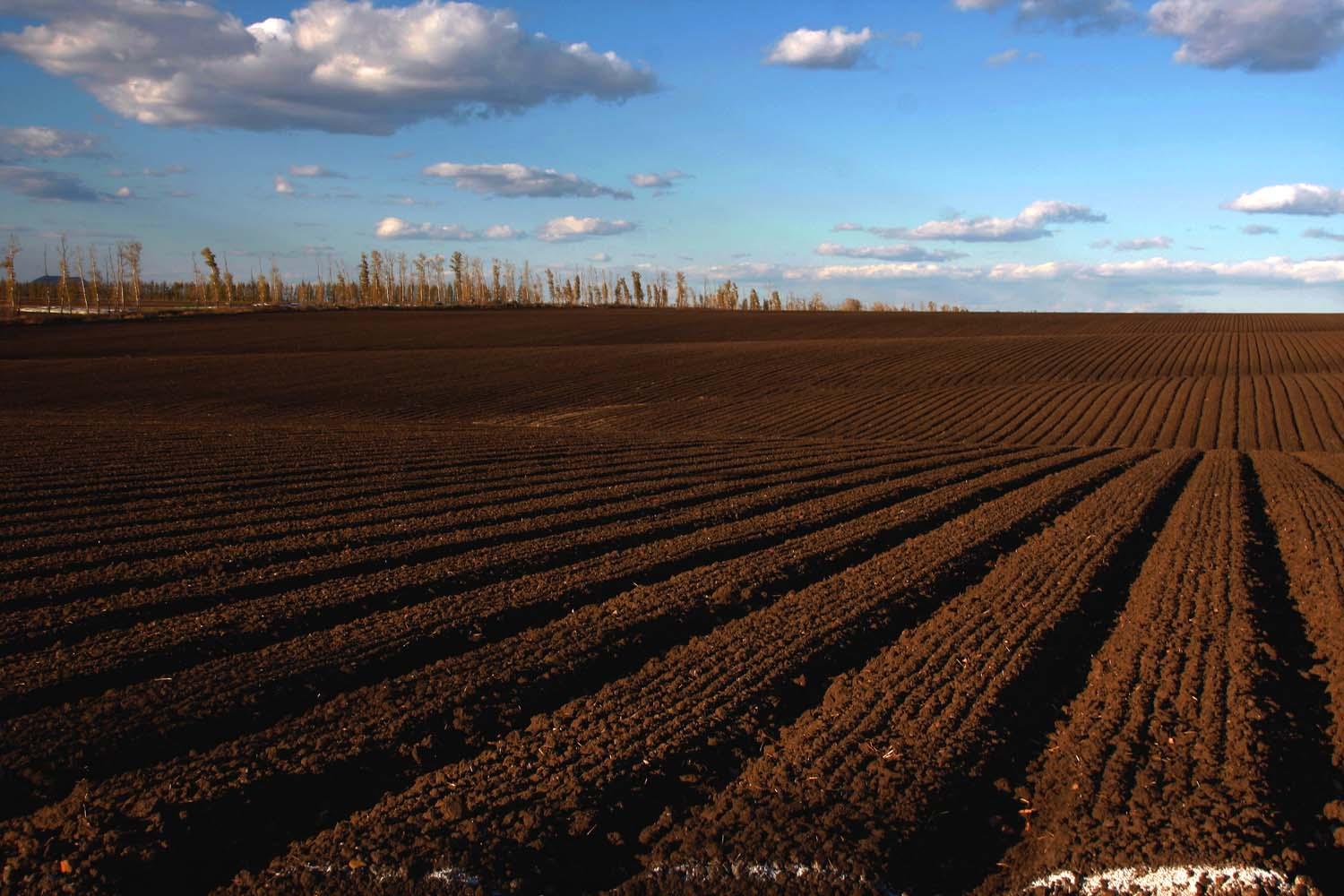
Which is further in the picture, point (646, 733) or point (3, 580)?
point (3, 580)

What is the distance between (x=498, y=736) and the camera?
6.24 m

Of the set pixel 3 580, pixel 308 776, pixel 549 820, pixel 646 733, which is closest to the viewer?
pixel 549 820

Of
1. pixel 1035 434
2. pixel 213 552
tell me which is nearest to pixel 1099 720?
pixel 213 552

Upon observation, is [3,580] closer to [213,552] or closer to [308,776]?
[213,552]

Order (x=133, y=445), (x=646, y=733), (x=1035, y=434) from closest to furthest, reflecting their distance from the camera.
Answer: (x=646, y=733) → (x=133, y=445) → (x=1035, y=434)

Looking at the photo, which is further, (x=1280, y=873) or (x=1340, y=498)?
(x=1340, y=498)

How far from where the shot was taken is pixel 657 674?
7230mm

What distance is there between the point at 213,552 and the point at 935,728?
7.75m

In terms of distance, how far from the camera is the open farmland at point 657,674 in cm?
486

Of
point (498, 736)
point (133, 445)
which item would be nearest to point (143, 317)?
point (133, 445)

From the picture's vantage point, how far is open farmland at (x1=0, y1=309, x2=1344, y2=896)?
15.9 feet

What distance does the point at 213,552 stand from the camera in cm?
1046

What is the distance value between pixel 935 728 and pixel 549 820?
8.47ft

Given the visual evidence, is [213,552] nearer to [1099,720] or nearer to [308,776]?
[308,776]
